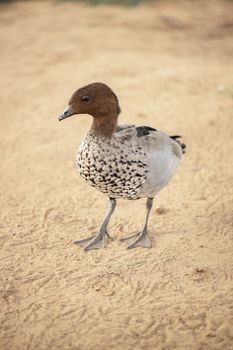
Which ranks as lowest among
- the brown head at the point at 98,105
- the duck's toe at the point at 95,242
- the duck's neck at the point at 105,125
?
the duck's toe at the point at 95,242

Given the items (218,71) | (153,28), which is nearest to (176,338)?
(218,71)

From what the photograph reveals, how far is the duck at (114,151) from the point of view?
425cm

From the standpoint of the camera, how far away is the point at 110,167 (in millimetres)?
4258

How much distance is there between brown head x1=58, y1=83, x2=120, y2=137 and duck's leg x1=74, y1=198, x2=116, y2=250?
973 mm

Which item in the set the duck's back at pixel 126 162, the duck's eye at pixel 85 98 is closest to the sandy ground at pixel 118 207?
the duck's back at pixel 126 162

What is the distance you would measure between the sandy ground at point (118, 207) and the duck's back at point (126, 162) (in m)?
0.72

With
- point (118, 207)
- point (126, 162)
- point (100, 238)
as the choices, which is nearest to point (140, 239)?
point (100, 238)

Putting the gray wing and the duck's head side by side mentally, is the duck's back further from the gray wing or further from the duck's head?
the duck's head

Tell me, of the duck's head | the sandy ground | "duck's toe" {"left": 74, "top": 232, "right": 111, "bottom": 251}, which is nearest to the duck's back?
the duck's head

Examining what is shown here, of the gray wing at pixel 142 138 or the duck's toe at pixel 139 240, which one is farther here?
the duck's toe at pixel 139 240

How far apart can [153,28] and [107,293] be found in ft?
28.2

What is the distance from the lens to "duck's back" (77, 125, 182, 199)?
168 inches

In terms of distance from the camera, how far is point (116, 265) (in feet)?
14.8

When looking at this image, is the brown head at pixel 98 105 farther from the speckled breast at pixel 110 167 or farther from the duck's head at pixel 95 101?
the speckled breast at pixel 110 167
